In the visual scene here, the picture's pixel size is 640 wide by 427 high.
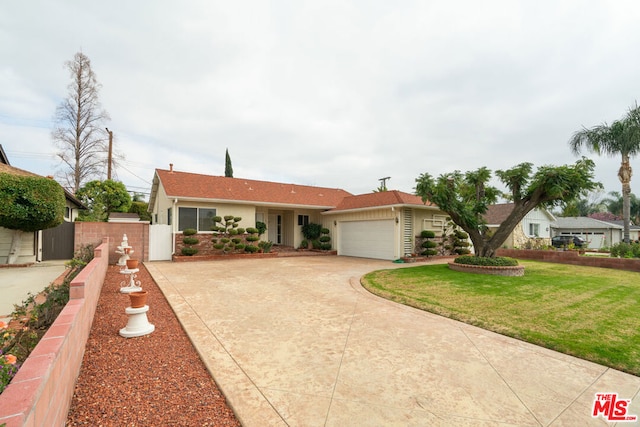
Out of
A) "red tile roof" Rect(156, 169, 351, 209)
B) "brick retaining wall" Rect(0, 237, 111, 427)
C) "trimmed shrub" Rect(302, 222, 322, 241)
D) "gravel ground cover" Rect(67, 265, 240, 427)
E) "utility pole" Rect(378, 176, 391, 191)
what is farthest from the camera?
"utility pole" Rect(378, 176, 391, 191)

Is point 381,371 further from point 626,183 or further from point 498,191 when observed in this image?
point 626,183

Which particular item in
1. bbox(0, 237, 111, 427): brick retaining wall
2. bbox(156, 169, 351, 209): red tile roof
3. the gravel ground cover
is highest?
bbox(156, 169, 351, 209): red tile roof

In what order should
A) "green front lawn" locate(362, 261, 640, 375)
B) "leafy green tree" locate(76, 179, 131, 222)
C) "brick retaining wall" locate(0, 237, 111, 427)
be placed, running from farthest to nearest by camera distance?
"leafy green tree" locate(76, 179, 131, 222) → "green front lawn" locate(362, 261, 640, 375) → "brick retaining wall" locate(0, 237, 111, 427)

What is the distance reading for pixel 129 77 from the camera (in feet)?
35.3

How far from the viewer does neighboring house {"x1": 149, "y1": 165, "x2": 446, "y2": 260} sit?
44.9 feet

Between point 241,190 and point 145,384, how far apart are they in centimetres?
1416

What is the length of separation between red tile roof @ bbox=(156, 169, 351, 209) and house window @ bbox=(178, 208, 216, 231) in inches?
30.6

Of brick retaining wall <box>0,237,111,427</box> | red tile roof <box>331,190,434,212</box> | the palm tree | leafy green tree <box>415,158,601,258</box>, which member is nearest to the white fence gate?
red tile roof <box>331,190,434,212</box>

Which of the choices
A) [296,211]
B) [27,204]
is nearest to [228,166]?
[296,211]

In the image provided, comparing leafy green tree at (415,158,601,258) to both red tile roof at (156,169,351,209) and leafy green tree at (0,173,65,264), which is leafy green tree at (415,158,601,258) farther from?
leafy green tree at (0,173,65,264)

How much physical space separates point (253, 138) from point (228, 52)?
8.94 m

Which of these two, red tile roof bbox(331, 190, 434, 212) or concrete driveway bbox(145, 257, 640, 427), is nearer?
concrete driveway bbox(145, 257, 640, 427)

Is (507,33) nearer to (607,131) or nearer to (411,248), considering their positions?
(411,248)

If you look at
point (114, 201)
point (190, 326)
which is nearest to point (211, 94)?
point (190, 326)
